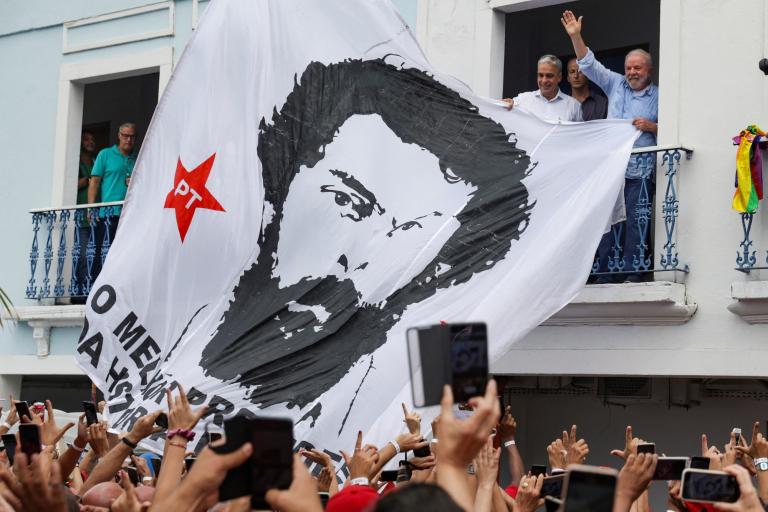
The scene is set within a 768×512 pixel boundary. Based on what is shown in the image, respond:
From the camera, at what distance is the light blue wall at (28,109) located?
14.2m

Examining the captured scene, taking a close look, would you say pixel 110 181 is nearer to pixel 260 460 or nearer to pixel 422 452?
pixel 422 452

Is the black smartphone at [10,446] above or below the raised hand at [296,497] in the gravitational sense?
below

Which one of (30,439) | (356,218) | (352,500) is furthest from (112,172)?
(352,500)

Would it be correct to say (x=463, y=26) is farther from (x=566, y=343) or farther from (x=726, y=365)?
(x=726, y=365)

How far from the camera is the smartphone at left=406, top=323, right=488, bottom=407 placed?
371cm

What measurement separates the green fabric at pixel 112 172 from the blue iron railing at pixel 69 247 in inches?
10.9

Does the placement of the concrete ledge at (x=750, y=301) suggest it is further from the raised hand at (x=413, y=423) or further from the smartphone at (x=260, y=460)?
the smartphone at (x=260, y=460)

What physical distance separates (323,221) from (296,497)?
219 inches

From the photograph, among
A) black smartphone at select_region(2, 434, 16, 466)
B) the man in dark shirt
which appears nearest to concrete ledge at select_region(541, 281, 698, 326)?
the man in dark shirt

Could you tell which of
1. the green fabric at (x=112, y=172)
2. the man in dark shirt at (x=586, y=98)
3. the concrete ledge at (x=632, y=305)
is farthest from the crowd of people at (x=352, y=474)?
the green fabric at (x=112, y=172)

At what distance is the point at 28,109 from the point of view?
14719 millimetres

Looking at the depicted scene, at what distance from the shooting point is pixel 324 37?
31.9 feet

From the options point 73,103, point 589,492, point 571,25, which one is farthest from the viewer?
point 73,103

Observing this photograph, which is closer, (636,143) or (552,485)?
(552,485)
